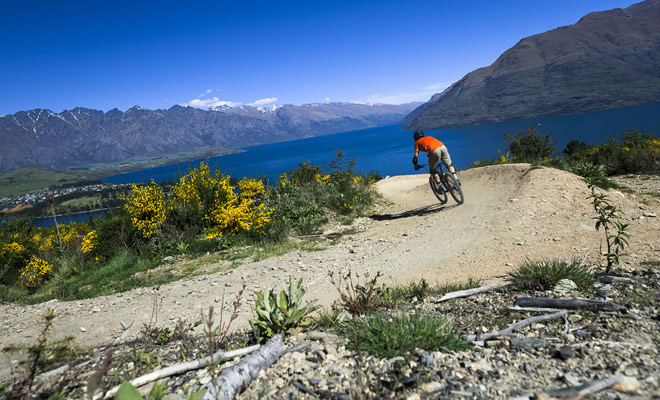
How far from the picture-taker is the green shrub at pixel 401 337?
278 centimetres

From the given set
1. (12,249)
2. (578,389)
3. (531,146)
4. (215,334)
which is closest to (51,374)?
(215,334)

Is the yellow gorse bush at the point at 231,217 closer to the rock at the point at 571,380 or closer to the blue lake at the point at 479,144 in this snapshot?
the rock at the point at 571,380

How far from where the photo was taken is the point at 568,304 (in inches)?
130

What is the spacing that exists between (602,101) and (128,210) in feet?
731

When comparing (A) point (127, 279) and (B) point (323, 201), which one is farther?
(B) point (323, 201)

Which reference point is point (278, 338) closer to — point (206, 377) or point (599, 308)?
point (206, 377)

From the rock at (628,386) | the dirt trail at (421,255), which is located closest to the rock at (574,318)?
the rock at (628,386)

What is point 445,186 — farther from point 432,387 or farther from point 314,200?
point 432,387

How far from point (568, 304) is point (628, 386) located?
5.44ft

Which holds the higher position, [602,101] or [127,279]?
[602,101]

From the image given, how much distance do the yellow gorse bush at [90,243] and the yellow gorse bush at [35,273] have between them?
101cm

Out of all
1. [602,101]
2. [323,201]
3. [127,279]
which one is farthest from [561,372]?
[602,101]

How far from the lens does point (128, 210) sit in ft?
32.2

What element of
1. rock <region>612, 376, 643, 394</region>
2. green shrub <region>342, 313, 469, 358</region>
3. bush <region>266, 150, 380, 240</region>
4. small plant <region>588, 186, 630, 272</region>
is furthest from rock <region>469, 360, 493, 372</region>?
bush <region>266, 150, 380, 240</region>
